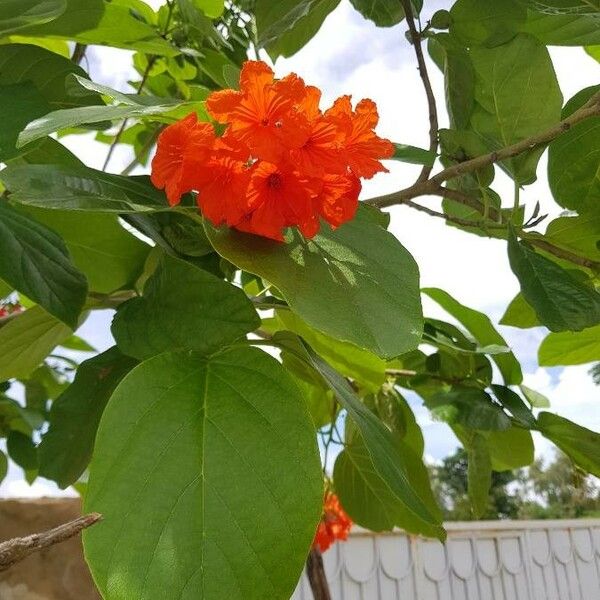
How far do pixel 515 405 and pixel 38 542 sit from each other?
1.42 feet

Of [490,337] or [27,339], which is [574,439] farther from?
[27,339]

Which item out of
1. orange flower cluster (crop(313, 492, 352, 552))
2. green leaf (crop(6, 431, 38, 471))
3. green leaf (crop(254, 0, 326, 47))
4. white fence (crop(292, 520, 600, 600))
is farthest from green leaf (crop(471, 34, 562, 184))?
white fence (crop(292, 520, 600, 600))

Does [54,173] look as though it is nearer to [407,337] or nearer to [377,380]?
[407,337]

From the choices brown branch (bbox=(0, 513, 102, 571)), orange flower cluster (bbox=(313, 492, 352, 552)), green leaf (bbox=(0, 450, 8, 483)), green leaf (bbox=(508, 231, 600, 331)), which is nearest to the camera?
brown branch (bbox=(0, 513, 102, 571))

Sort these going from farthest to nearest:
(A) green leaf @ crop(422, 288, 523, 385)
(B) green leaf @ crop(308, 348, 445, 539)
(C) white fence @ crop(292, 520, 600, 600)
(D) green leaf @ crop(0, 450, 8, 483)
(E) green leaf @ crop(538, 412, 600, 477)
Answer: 1. (C) white fence @ crop(292, 520, 600, 600)
2. (D) green leaf @ crop(0, 450, 8, 483)
3. (A) green leaf @ crop(422, 288, 523, 385)
4. (E) green leaf @ crop(538, 412, 600, 477)
5. (B) green leaf @ crop(308, 348, 445, 539)

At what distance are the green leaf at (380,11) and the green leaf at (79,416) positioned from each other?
0.93 ft

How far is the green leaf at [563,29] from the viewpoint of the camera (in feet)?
1.65

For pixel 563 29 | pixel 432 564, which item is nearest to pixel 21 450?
pixel 563 29

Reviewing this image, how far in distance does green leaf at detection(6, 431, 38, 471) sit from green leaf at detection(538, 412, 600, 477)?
0.55 m

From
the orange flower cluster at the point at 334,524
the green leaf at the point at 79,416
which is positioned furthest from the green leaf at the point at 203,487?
the orange flower cluster at the point at 334,524

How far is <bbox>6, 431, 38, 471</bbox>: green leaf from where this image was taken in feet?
2.72

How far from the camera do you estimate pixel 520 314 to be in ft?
2.10

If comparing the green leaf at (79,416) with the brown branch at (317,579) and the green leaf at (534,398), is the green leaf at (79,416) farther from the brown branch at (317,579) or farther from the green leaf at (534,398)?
the green leaf at (534,398)

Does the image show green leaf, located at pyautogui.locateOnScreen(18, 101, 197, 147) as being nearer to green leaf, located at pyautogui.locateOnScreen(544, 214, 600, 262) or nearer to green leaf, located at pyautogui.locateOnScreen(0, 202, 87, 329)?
green leaf, located at pyautogui.locateOnScreen(0, 202, 87, 329)
